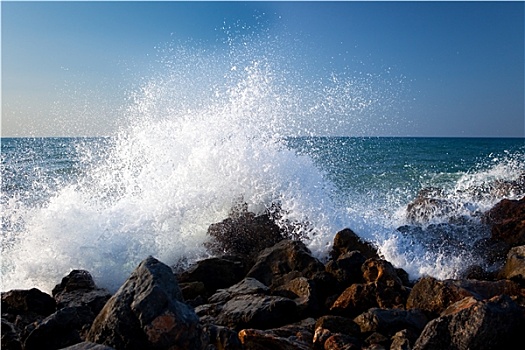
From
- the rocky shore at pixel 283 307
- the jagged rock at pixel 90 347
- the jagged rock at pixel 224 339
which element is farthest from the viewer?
the jagged rock at pixel 224 339

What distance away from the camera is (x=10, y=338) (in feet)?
12.2

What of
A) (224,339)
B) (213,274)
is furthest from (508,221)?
→ (224,339)

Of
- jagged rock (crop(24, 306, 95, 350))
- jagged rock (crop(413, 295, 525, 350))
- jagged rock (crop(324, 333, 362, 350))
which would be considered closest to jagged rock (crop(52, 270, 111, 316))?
jagged rock (crop(24, 306, 95, 350))

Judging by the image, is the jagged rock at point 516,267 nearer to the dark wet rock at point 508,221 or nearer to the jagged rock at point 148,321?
the dark wet rock at point 508,221

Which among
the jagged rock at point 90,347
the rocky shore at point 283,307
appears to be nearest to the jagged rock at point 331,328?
the rocky shore at point 283,307

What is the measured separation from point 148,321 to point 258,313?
1444mm

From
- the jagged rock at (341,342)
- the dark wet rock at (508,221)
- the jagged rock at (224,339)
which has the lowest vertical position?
the jagged rock at (341,342)

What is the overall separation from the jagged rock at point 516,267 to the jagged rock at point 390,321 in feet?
4.50

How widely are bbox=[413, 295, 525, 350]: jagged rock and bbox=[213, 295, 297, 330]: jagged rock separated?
123cm

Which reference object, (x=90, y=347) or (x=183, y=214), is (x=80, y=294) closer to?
(x=90, y=347)

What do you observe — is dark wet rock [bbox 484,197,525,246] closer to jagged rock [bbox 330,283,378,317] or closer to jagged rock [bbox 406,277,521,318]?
jagged rock [bbox 406,277,521,318]

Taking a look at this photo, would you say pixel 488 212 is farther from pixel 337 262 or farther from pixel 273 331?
pixel 273 331

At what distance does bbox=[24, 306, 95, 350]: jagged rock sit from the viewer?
3.61 metres

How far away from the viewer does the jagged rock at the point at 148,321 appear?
2.84 metres
